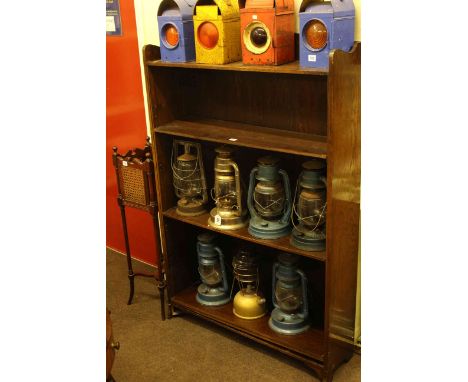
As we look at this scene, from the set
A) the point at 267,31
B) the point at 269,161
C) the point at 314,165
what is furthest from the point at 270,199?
the point at 267,31

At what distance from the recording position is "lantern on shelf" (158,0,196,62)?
2.38 meters

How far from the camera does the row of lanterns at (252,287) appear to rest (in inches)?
98.6

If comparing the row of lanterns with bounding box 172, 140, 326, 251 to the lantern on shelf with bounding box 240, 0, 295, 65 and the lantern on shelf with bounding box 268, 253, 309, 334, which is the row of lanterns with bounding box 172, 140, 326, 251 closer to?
the lantern on shelf with bounding box 268, 253, 309, 334

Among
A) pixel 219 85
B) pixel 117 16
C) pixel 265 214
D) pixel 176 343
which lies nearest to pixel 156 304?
pixel 176 343

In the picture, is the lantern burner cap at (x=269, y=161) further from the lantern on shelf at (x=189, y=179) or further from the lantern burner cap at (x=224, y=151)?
the lantern on shelf at (x=189, y=179)

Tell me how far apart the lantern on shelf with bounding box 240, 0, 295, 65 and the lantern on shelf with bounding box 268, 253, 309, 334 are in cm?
93

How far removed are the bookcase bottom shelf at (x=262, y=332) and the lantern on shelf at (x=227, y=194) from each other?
19.8 inches

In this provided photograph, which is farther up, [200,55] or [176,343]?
[200,55]

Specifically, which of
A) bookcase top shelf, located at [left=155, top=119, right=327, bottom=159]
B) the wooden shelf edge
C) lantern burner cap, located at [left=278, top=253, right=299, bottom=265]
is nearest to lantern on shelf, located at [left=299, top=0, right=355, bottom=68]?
bookcase top shelf, located at [left=155, top=119, right=327, bottom=159]
